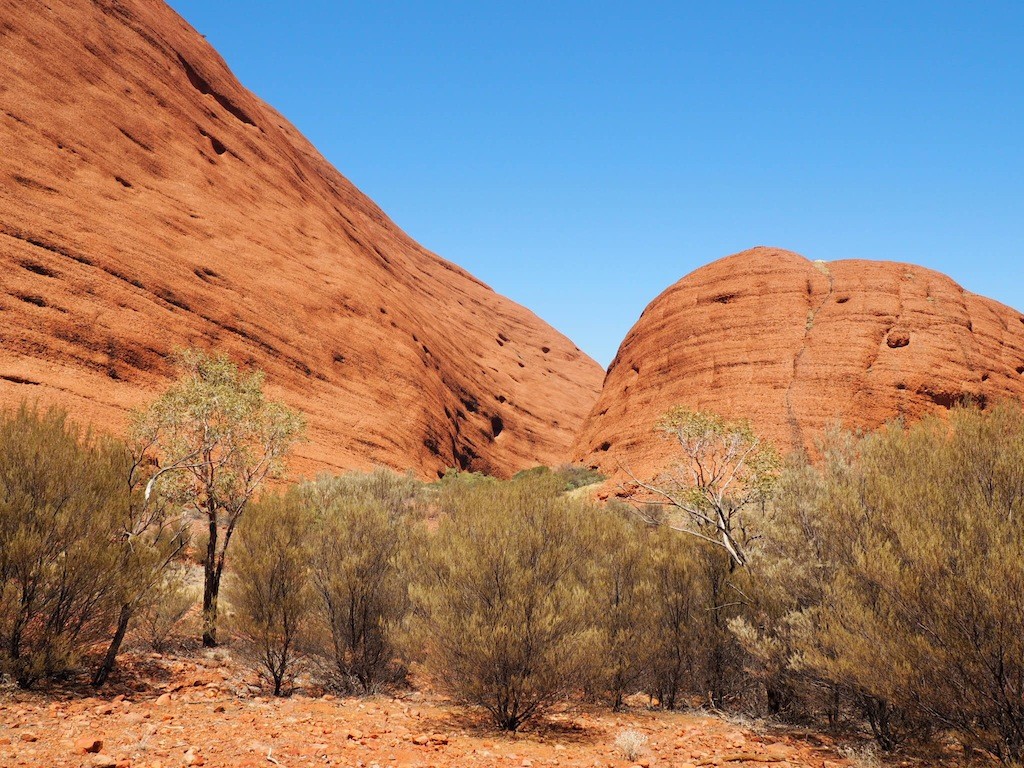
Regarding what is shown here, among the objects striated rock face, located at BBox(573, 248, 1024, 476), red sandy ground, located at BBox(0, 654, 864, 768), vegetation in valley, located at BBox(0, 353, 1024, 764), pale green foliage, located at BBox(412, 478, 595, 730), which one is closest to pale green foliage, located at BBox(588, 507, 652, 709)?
vegetation in valley, located at BBox(0, 353, 1024, 764)

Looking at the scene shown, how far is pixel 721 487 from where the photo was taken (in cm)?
990

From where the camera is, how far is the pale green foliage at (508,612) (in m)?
7.09

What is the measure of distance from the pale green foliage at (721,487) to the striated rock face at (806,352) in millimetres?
18188

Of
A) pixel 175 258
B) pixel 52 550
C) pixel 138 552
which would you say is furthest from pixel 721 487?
pixel 175 258

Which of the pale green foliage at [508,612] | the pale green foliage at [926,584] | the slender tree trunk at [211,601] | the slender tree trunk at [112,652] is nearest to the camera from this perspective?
the pale green foliage at [926,584]

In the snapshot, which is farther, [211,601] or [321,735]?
[211,601]

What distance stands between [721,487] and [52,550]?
9236mm

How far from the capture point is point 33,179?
A: 82.6 feet

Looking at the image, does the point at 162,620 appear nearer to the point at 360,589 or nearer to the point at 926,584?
the point at 360,589

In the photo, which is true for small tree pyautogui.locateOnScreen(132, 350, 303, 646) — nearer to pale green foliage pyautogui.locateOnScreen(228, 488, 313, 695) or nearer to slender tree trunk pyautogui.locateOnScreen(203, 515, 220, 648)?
slender tree trunk pyautogui.locateOnScreen(203, 515, 220, 648)

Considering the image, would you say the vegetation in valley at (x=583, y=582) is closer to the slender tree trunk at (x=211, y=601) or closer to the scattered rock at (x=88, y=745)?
the slender tree trunk at (x=211, y=601)

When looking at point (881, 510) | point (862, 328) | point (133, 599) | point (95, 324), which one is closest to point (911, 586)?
point (881, 510)

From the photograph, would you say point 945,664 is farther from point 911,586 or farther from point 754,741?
point 754,741

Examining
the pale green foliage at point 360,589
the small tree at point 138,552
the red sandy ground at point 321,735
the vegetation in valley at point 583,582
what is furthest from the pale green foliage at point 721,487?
the small tree at point 138,552
